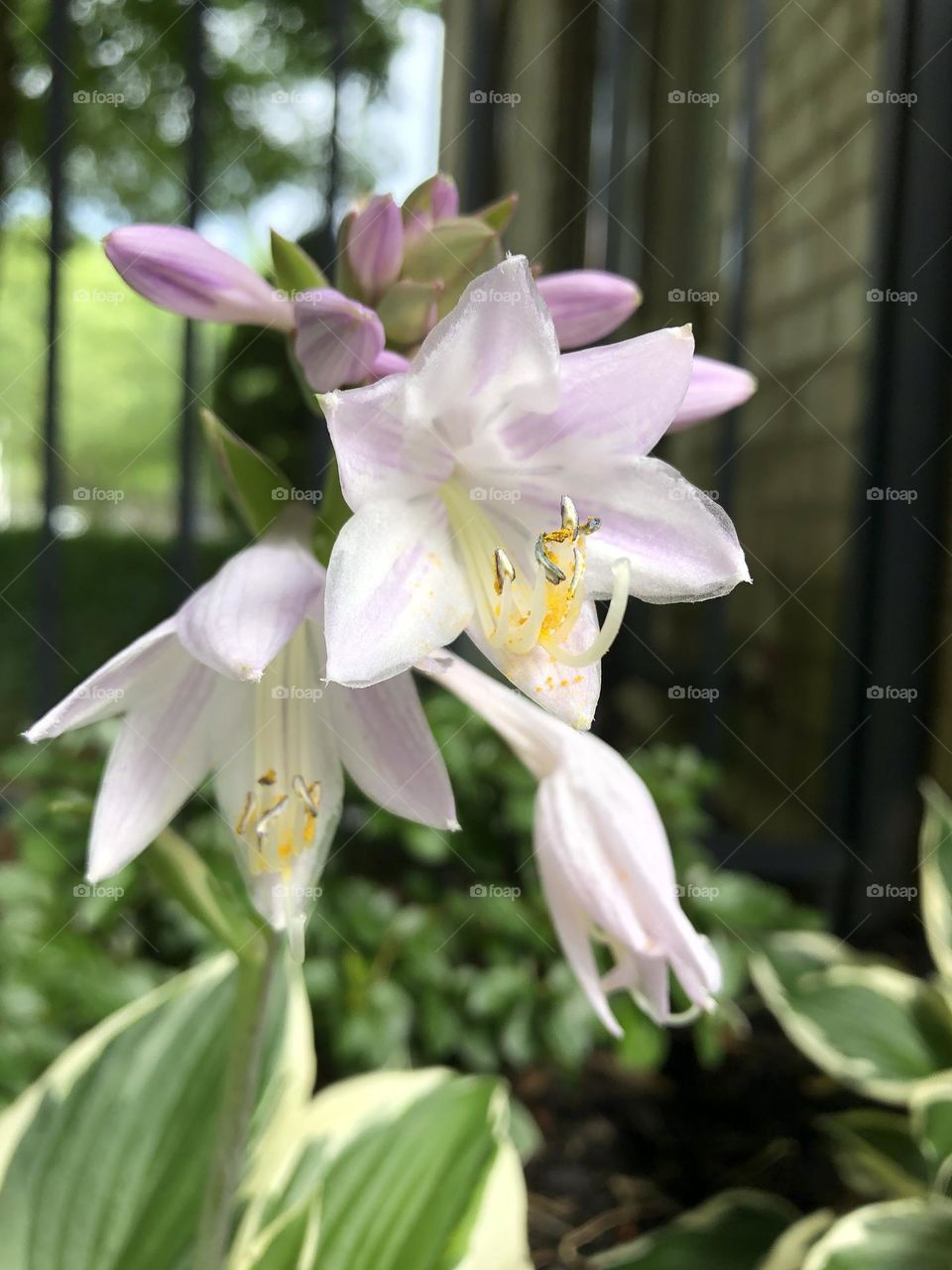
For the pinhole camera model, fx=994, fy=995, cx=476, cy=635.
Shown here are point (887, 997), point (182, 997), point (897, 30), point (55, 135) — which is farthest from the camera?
point (897, 30)

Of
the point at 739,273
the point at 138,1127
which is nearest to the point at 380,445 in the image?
the point at 138,1127

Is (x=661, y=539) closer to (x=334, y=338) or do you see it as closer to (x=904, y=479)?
(x=334, y=338)

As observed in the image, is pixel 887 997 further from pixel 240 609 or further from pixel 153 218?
pixel 153 218

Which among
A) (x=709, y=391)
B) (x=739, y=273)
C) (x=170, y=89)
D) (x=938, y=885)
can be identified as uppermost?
(x=170, y=89)

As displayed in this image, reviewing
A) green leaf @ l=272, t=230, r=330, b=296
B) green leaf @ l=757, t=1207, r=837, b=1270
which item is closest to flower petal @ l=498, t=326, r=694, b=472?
green leaf @ l=272, t=230, r=330, b=296

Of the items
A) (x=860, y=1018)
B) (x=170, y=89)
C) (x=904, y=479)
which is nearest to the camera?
(x=860, y=1018)

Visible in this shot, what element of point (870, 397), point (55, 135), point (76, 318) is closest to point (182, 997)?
point (55, 135)
